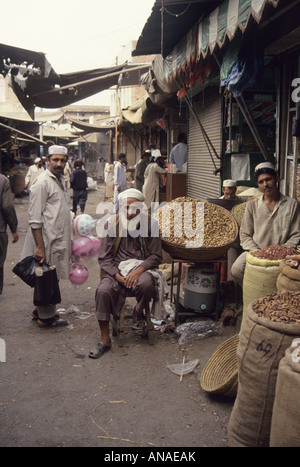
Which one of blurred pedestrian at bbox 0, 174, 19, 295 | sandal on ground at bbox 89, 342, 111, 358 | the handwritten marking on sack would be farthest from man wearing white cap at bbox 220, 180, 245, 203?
the handwritten marking on sack

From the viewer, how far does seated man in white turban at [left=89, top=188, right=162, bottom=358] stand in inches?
185

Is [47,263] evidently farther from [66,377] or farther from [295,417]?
[295,417]

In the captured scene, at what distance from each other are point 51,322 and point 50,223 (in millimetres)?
1173

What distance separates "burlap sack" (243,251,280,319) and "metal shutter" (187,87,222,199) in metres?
5.46

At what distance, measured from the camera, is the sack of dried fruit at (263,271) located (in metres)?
4.17

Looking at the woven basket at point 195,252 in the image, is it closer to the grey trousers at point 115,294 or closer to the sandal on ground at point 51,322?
the grey trousers at point 115,294

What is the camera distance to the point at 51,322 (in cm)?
541

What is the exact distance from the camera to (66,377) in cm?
411

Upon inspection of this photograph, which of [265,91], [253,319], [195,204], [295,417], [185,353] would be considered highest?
[265,91]

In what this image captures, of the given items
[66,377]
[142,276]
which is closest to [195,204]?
[142,276]

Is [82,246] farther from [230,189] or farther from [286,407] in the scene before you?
[286,407]

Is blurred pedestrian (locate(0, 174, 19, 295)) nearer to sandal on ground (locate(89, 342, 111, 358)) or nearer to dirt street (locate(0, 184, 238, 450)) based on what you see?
dirt street (locate(0, 184, 238, 450))
